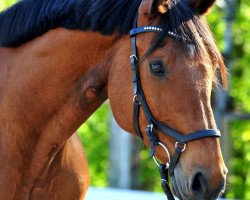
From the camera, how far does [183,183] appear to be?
373 cm

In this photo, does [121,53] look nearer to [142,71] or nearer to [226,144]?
[142,71]

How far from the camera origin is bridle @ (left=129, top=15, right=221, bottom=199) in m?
3.73

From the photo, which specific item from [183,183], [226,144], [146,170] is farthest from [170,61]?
[146,170]

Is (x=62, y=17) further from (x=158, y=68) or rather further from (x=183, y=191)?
(x=183, y=191)

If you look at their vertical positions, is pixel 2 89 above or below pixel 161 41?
below

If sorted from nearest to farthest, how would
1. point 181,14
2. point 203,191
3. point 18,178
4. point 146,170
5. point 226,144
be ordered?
1. point 203,191
2. point 181,14
3. point 18,178
4. point 226,144
5. point 146,170

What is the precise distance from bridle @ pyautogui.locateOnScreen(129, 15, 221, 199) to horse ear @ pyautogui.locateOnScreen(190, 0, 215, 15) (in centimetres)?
31

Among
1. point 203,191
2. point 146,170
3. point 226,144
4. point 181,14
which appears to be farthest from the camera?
point 146,170

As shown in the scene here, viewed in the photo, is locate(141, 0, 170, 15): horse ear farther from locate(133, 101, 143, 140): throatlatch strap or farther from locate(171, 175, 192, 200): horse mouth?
locate(171, 175, 192, 200): horse mouth

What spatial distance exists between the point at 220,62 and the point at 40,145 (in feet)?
3.86

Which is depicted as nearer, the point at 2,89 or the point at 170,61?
the point at 170,61

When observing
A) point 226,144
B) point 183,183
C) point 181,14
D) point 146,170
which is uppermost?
point 181,14

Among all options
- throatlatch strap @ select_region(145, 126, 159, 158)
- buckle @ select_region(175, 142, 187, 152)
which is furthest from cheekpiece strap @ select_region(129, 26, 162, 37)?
buckle @ select_region(175, 142, 187, 152)

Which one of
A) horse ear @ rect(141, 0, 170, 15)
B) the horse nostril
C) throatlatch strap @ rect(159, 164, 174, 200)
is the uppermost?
horse ear @ rect(141, 0, 170, 15)
